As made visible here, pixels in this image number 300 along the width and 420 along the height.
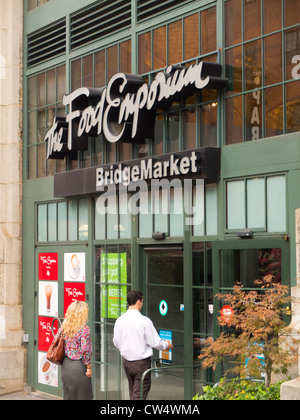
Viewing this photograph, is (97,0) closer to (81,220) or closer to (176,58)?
(176,58)

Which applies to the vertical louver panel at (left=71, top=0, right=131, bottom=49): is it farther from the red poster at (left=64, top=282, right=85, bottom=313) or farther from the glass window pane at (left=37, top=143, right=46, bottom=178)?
the red poster at (left=64, top=282, right=85, bottom=313)

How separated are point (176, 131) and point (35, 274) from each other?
17.7ft

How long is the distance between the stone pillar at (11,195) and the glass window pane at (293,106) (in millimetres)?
7766

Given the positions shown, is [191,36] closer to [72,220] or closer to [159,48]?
[159,48]

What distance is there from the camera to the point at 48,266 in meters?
16.0

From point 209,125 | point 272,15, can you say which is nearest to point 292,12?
point 272,15

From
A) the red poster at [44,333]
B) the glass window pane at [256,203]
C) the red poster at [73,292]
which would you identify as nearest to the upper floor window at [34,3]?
the red poster at [73,292]

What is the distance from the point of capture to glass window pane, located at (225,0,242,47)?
11375 mm

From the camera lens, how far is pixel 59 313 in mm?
15562

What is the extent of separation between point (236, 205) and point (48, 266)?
19.1ft

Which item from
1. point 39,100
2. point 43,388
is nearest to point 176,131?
point 39,100

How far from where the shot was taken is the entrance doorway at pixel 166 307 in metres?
12.4

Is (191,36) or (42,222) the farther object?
(42,222)

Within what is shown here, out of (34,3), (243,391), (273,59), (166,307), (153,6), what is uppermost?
(34,3)
